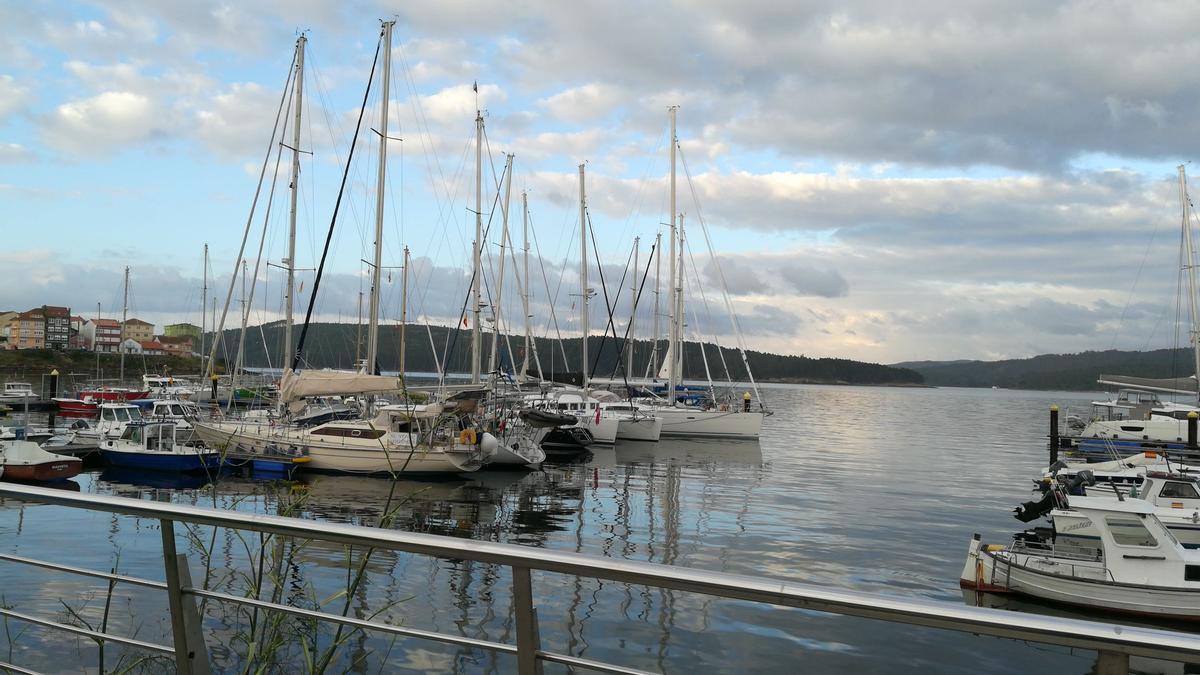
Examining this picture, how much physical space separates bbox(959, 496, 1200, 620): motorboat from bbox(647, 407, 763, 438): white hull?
34050 millimetres

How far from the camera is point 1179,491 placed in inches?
782

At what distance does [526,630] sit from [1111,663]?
56.8 inches

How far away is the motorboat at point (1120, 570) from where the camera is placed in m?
14.0

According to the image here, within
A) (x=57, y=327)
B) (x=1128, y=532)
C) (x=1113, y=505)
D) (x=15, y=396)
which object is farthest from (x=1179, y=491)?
(x=57, y=327)

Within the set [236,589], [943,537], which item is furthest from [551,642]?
[943,537]

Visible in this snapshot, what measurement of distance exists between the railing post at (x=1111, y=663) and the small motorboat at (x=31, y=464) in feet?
92.8

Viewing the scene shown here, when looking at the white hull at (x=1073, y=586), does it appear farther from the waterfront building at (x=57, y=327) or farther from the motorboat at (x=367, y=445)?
the waterfront building at (x=57, y=327)

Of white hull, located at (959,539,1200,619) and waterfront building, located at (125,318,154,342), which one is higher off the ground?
waterfront building, located at (125,318,154,342)

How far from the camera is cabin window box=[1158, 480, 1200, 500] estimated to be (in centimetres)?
1975

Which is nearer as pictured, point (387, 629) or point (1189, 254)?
point (387, 629)

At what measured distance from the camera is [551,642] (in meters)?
11.1

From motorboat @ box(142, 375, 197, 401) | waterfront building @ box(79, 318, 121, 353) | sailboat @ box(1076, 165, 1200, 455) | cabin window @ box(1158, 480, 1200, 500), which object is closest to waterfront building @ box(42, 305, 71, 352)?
waterfront building @ box(79, 318, 121, 353)

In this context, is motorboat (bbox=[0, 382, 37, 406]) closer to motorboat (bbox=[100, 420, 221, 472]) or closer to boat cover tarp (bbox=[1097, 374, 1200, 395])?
motorboat (bbox=[100, 420, 221, 472])

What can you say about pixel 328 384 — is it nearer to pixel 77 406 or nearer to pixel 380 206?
pixel 380 206
